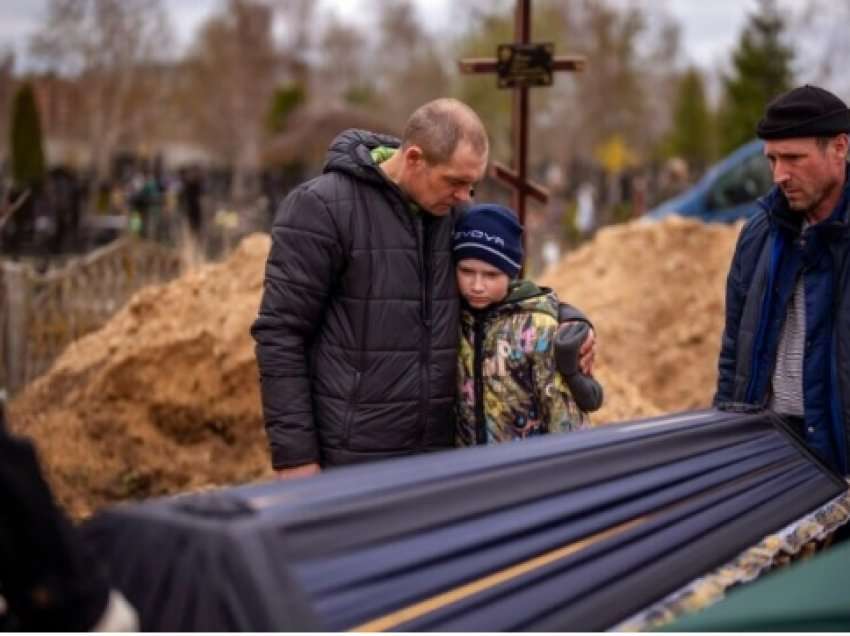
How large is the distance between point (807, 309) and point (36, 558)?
Result: 7.84 feet

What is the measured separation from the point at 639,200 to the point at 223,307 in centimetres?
1741

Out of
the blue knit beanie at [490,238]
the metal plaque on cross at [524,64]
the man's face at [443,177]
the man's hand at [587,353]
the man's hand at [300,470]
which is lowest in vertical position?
the man's hand at [300,470]

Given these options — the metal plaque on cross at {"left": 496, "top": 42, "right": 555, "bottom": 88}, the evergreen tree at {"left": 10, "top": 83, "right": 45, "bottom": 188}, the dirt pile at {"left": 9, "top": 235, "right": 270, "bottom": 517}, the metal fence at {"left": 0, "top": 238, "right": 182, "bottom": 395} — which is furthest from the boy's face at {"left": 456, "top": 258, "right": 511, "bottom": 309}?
the evergreen tree at {"left": 10, "top": 83, "right": 45, "bottom": 188}

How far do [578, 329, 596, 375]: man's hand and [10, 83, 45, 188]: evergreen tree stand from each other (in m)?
25.7

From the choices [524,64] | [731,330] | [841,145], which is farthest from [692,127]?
[841,145]

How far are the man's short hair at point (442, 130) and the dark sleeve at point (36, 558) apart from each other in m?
1.64

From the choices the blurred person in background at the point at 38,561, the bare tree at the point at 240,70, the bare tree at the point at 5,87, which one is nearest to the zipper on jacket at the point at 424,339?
the blurred person in background at the point at 38,561

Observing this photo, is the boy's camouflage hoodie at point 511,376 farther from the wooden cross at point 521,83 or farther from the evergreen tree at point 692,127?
the evergreen tree at point 692,127

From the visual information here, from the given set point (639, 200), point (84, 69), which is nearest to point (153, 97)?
point (84, 69)

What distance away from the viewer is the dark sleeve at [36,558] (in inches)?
70.5

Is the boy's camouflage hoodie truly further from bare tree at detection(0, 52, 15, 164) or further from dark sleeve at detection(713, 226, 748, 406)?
bare tree at detection(0, 52, 15, 164)

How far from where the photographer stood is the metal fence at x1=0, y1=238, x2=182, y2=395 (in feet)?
27.8

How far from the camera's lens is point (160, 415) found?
691cm

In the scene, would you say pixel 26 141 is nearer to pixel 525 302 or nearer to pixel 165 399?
pixel 165 399
